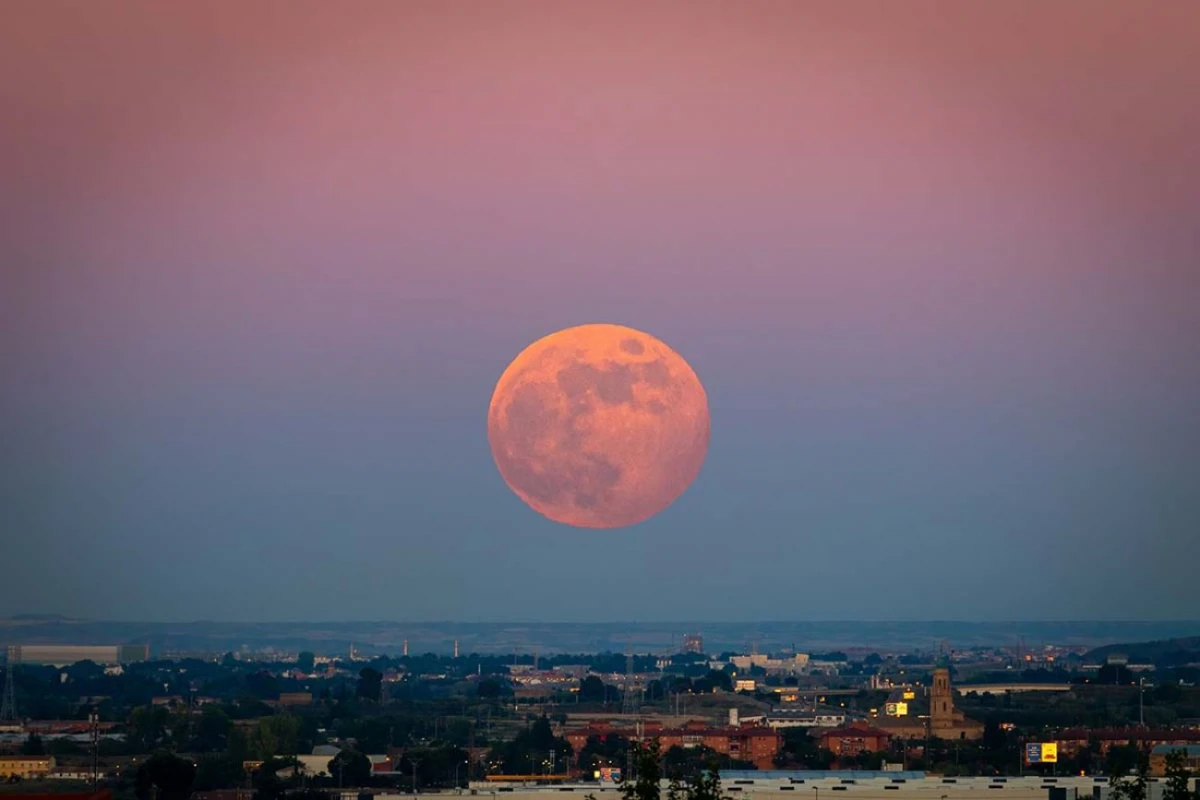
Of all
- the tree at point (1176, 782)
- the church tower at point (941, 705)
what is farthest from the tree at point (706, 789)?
the church tower at point (941, 705)

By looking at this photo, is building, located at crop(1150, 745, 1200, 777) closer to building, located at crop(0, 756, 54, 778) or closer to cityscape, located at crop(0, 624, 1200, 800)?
cityscape, located at crop(0, 624, 1200, 800)

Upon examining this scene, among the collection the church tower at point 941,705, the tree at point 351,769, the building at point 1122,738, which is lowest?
the tree at point 351,769

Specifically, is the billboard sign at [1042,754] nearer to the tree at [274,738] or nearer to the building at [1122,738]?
the building at [1122,738]

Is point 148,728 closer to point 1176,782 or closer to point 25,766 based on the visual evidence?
point 25,766

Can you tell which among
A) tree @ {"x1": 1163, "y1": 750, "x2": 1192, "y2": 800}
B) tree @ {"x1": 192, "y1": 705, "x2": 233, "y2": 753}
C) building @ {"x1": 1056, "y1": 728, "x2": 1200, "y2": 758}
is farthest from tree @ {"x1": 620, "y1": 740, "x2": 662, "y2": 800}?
tree @ {"x1": 192, "y1": 705, "x2": 233, "y2": 753}

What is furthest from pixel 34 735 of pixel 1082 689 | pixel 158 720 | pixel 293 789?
pixel 1082 689
